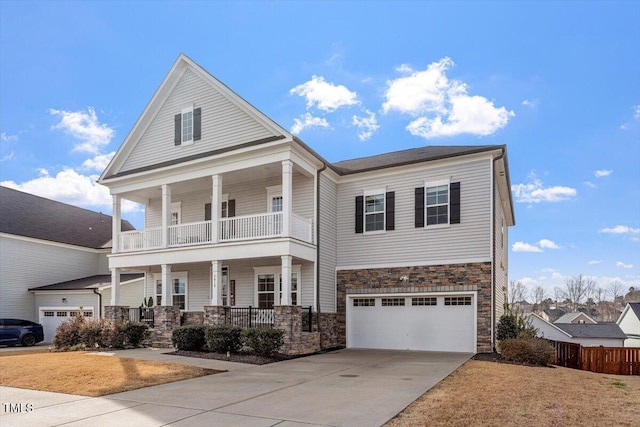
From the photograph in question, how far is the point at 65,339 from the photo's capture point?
18.5 meters

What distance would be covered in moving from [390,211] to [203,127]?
8.08 meters

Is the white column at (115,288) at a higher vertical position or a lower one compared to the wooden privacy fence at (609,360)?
higher

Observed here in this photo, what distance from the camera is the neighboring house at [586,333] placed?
4272 cm

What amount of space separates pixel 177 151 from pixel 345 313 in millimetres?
9418

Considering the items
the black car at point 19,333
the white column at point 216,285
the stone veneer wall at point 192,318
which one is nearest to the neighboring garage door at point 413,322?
the white column at point 216,285

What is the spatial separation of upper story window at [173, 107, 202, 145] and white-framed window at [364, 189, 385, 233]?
23.6 feet

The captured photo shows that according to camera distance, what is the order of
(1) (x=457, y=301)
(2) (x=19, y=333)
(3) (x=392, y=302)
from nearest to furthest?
1. (1) (x=457, y=301)
2. (3) (x=392, y=302)
3. (2) (x=19, y=333)

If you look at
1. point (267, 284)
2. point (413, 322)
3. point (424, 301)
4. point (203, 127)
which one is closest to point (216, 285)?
point (267, 284)

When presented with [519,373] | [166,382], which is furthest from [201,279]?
[519,373]

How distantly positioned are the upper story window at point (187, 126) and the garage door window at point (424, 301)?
1047cm

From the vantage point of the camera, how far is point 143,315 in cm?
1980

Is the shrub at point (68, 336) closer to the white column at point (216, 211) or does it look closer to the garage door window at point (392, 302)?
the white column at point (216, 211)

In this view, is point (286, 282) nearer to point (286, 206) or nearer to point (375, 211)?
point (286, 206)

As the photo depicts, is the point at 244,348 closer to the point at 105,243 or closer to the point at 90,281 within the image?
the point at 90,281
